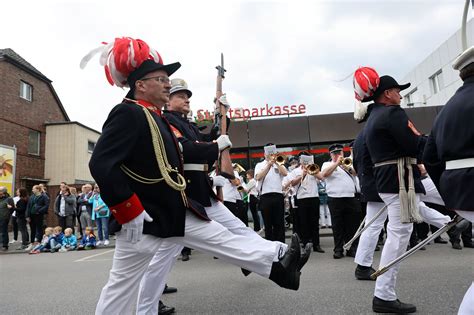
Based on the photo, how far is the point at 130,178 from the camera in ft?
7.54

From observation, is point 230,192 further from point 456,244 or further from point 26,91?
point 26,91

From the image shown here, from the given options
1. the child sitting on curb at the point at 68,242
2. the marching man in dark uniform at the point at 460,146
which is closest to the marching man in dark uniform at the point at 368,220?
the marching man in dark uniform at the point at 460,146

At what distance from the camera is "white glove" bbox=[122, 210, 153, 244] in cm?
212

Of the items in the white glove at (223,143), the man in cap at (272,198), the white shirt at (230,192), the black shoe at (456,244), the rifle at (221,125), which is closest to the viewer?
the white glove at (223,143)

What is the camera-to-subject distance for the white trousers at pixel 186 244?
85.4 inches

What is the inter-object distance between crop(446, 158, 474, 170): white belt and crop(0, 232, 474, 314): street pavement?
5.29 ft

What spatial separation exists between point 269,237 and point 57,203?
8.01 meters

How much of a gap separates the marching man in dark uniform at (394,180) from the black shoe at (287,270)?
51.5 inches

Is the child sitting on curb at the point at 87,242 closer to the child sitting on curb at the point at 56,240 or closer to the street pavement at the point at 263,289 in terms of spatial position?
the child sitting on curb at the point at 56,240

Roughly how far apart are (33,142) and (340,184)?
19180 mm

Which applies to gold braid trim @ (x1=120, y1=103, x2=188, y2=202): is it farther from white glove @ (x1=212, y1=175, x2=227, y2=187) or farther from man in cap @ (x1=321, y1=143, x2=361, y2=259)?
man in cap @ (x1=321, y1=143, x2=361, y2=259)

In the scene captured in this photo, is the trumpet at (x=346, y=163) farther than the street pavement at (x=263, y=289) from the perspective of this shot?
Yes

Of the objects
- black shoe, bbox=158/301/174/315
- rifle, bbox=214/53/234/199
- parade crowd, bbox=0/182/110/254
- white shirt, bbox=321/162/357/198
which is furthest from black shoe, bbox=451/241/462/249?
parade crowd, bbox=0/182/110/254

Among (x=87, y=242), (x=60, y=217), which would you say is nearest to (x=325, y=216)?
(x=87, y=242)
